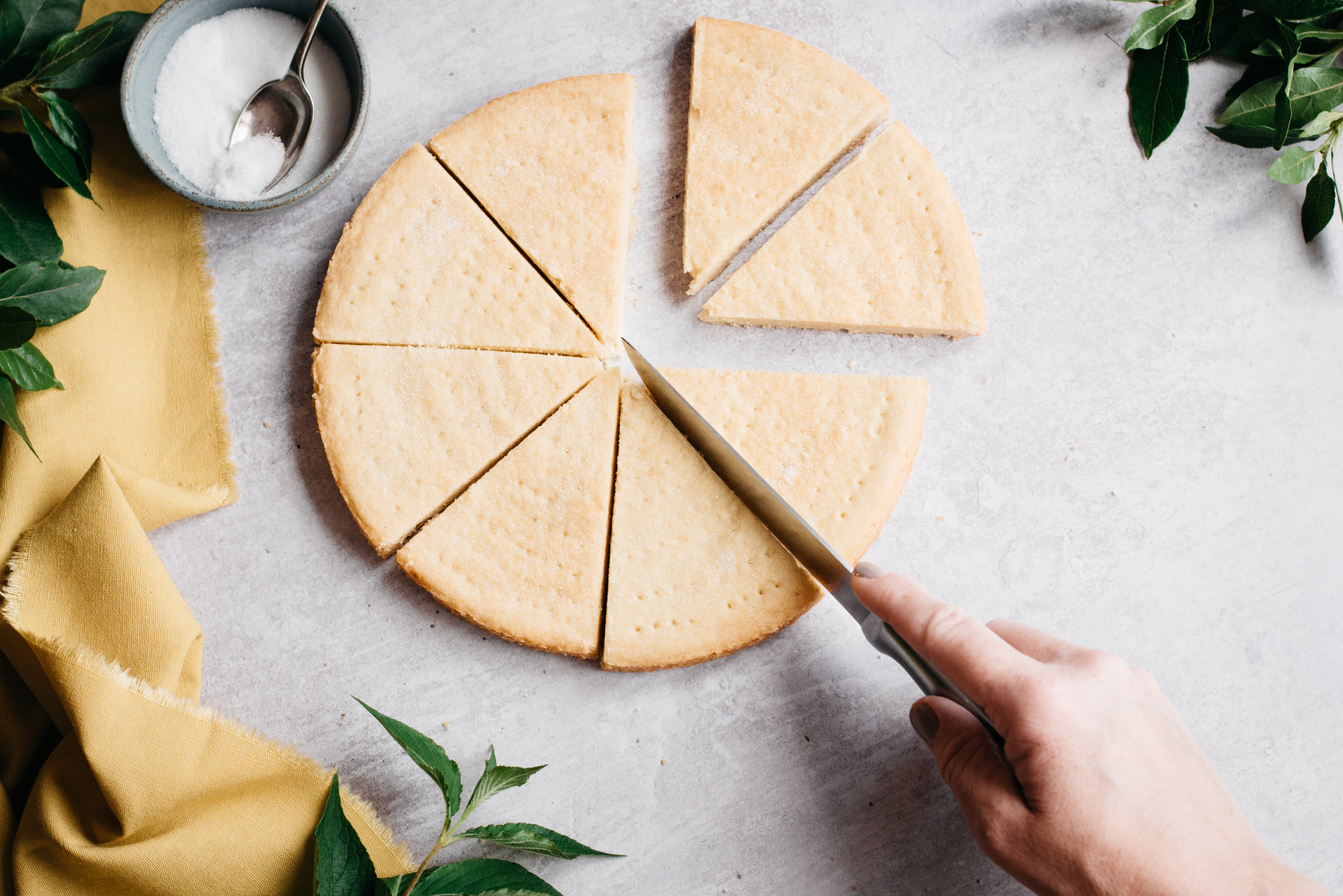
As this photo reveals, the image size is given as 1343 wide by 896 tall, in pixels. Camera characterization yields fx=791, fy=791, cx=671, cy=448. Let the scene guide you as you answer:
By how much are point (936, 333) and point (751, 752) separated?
1.47 metres

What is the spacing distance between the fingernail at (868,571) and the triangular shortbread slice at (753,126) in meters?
1.04

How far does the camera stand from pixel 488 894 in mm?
2162

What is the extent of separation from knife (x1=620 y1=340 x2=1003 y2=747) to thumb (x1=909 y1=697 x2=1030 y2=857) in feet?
0.21

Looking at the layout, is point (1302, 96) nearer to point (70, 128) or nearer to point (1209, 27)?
point (1209, 27)

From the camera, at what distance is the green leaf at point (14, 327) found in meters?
2.02

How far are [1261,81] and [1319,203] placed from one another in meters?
0.44

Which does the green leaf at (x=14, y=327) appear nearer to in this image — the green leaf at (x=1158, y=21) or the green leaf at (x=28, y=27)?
the green leaf at (x=28, y=27)

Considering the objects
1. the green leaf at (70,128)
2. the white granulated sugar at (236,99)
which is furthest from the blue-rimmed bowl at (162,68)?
the green leaf at (70,128)

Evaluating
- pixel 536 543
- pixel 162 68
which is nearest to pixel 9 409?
pixel 162 68

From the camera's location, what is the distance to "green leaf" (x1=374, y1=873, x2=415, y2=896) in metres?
2.16

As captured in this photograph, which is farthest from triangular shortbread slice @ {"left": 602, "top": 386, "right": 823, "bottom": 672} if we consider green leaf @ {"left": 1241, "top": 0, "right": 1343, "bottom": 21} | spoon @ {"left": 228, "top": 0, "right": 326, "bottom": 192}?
green leaf @ {"left": 1241, "top": 0, "right": 1343, "bottom": 21}

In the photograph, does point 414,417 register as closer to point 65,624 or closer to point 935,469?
point 65,624

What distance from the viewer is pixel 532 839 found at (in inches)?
87.0

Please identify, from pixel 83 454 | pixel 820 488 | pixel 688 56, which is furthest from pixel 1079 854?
pixel 83 454
